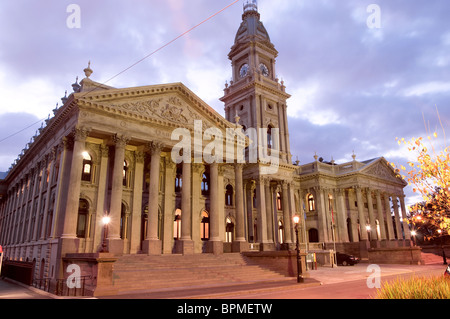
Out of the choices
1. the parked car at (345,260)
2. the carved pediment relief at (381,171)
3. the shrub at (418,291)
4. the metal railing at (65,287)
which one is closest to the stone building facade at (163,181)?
the metal railing at (65,287)

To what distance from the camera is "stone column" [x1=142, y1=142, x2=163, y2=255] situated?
25.6 meters

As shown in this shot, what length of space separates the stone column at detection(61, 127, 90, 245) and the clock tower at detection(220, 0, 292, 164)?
24.5 metres

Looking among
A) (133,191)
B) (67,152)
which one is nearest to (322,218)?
(133,191)

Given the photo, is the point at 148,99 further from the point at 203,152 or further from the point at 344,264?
the point at 344,264

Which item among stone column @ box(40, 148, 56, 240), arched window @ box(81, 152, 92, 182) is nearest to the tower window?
arched window @ box(81, 152, 92, 182)

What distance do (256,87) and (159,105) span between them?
20.8m

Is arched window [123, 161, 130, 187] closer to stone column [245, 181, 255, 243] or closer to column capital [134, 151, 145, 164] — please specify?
column capital [134, 151, 145, 164]

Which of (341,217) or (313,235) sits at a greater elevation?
(341,217)

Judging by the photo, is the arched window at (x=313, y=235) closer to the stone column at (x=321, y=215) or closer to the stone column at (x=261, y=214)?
the stone column at (x=321, y=215)

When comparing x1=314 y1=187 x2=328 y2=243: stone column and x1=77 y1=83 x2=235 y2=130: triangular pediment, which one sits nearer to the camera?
x1=77 y1=83 x2=235 y2=130: triangular pediment

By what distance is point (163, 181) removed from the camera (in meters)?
31.1

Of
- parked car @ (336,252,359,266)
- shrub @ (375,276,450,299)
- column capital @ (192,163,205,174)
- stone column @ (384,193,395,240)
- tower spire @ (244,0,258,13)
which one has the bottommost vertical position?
parked car @ (336,252,359,266)

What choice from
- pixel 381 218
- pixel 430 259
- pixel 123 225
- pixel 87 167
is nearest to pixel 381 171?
pixel 381 218

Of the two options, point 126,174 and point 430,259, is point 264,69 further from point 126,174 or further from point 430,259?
point 430,259
